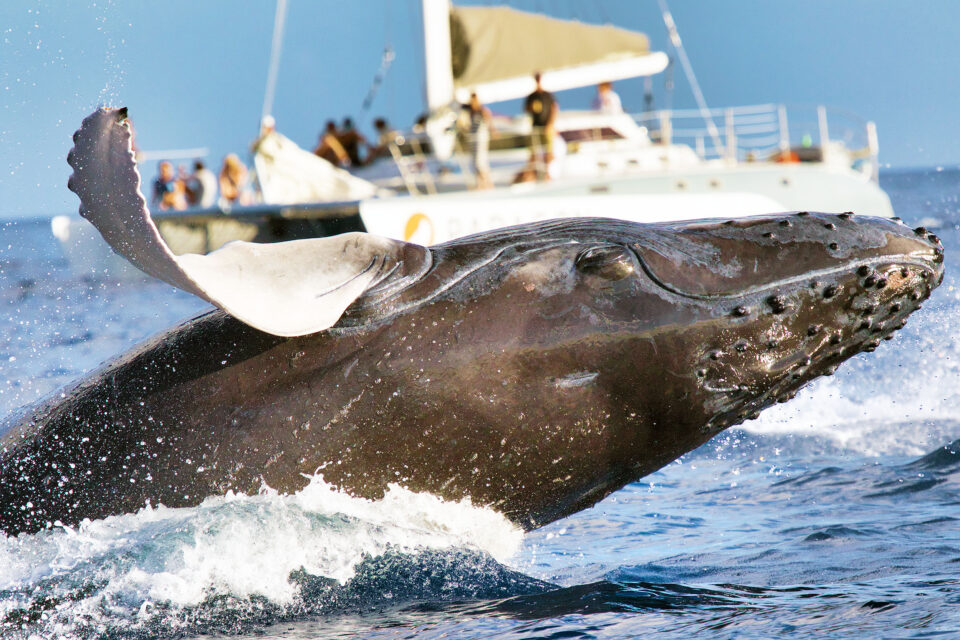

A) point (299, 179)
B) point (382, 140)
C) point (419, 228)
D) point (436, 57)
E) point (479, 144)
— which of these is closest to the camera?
point (419, 228)

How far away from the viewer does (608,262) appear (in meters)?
4.62

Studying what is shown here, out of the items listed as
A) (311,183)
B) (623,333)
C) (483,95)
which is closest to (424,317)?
(623,333)

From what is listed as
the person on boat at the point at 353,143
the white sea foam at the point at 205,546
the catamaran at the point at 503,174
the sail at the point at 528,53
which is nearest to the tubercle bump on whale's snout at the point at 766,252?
the white sea foam at the point at 205,546

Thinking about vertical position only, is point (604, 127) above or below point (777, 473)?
above

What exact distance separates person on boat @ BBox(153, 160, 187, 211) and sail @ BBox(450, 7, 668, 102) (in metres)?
8.91

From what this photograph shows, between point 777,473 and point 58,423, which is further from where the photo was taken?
point 777,473

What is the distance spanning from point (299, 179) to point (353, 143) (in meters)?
4.76

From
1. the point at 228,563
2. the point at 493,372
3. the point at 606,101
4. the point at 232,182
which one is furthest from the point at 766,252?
the point at 232,182

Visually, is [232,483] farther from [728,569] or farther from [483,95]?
[483,95]

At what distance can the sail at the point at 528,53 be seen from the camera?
28953mm

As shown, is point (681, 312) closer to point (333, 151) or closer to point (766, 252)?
point (766, 252)

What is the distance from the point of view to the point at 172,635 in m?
4.25

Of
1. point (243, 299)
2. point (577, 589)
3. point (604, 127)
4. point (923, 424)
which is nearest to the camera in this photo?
point (243, 299)

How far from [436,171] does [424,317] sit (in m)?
21.7
